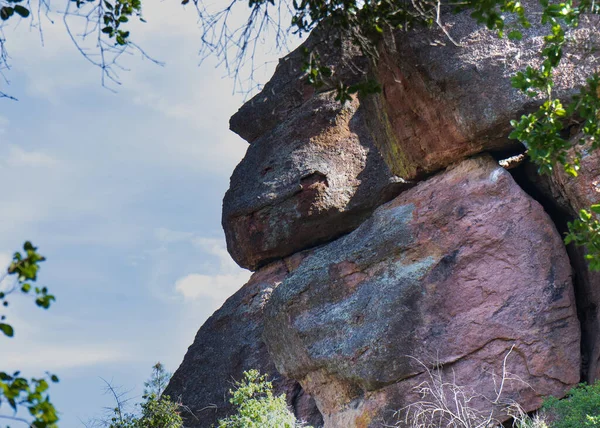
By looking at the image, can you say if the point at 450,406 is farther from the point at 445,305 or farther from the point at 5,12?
the point at 5,12

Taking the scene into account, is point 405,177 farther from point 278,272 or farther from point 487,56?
point 278,272

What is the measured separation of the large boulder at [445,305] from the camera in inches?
400

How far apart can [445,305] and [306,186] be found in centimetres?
552

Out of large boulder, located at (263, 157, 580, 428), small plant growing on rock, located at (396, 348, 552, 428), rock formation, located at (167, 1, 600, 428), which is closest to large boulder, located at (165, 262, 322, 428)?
rock formation, located at (167, 1, 600, 428)

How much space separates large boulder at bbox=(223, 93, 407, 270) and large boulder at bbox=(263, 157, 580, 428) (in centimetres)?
350

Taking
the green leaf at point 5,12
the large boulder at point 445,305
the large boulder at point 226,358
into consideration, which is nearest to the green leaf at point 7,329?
the green leaf at point 5,12

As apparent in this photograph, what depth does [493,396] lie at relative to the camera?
10117mm

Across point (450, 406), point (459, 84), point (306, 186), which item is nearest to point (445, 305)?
point (450, 406)

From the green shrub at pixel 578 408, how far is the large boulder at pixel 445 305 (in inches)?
29.6

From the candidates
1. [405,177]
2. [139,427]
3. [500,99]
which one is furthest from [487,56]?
[139,427]

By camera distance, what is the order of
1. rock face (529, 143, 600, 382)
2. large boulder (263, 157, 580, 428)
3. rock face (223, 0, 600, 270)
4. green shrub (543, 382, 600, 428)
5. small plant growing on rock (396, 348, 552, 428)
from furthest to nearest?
rock face (223, 0, 600, 270)
large boulder (263, 157, 580, 428)
rock face (529, 143, 600, 382)
small plant growing on rock (396, 348, 552, 428)
green shrub (543, 382, 600, 428)

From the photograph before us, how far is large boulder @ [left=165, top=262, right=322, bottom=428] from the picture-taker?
15.1m

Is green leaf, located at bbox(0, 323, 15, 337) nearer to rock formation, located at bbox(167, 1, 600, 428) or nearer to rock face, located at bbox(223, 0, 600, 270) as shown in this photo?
rock formation, located at bbox(167, 1, 600, 428)

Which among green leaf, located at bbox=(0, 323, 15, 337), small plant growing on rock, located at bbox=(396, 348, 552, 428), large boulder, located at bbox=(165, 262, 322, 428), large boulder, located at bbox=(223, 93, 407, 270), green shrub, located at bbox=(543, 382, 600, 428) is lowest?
green shrub, located at bbox=(543, 382, 600, 428)
